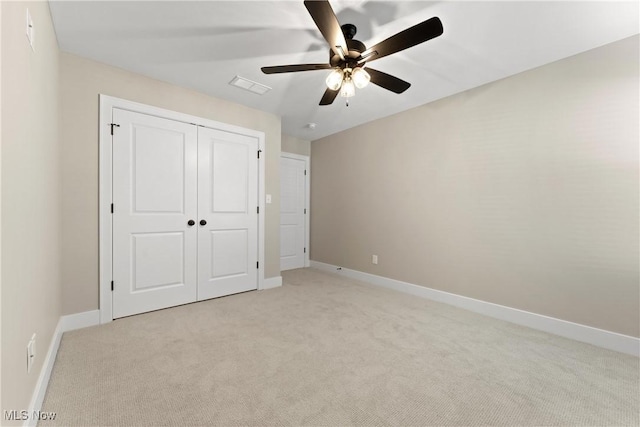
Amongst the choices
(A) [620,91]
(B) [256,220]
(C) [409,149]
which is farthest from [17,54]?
(A) [620,91]

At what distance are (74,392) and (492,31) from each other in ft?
12.1

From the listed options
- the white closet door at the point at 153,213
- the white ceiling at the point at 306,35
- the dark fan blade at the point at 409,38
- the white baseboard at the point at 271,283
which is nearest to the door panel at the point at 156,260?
the white closet door at the point at 153,213

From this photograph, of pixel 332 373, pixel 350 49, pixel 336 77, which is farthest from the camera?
pixel 336 77

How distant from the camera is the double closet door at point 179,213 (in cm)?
274

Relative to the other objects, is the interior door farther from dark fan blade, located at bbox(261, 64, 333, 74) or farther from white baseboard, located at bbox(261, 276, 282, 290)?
dark fan blade, located at bbox(261, 64, 333, 74)

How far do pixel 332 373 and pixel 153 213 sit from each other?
2398 mm

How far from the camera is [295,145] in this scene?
5.08 metres

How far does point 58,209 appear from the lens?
7.54ft

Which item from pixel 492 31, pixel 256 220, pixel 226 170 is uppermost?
pixel 492 31

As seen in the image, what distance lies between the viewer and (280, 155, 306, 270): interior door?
197 inches

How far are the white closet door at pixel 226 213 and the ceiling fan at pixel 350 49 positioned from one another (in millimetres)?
1590

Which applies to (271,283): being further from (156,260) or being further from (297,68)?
(297,68)

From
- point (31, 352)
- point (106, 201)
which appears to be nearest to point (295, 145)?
point (106, 201)

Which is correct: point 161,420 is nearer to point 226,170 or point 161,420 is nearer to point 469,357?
point 469,357
